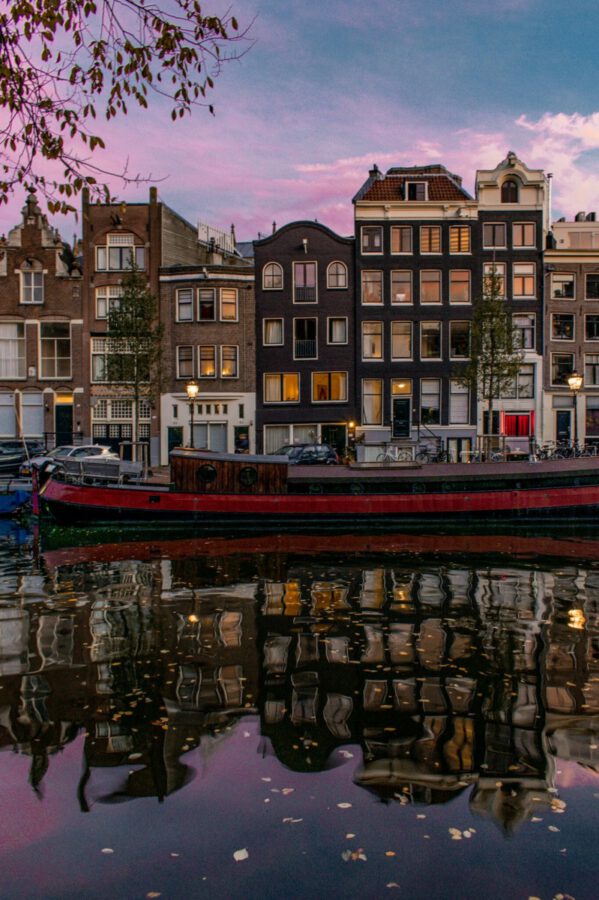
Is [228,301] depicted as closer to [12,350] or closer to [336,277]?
[336,277]

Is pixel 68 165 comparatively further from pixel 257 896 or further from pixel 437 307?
pixel 437 307

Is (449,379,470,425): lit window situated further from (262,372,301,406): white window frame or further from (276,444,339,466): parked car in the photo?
(276,444,339,466): parked car

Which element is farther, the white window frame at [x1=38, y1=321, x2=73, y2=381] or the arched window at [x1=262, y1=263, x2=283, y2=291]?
the arched window at [x1=262, y1=263, x2=283, y2=291]

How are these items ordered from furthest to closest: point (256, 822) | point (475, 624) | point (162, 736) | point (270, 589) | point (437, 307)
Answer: point (437, 307), point (270, 589), point (475, 624), point (162, 736), point (256, 822)

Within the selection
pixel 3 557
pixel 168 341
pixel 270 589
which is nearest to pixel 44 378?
pixel 168 341

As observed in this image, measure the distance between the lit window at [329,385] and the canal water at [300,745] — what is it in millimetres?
33333

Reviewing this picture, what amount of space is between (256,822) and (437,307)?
147 feet

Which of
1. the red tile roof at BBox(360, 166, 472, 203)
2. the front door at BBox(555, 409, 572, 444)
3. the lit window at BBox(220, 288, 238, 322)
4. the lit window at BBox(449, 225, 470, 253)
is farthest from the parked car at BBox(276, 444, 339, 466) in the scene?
the red tile roof at BBox(360, 166, 472, 203)

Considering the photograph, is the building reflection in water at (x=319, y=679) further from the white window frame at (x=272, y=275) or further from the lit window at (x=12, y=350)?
the lit window at (x=12, y=350)

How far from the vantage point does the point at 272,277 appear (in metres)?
48.8

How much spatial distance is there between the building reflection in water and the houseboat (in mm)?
10378

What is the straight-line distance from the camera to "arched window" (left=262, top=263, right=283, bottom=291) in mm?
48656

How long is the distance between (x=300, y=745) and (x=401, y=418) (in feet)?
135

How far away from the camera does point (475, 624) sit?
12.8 m
